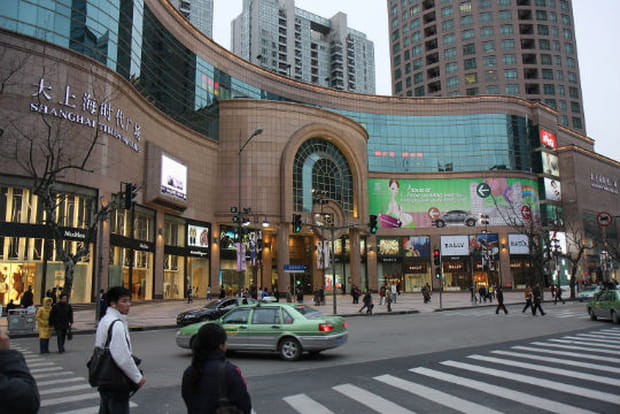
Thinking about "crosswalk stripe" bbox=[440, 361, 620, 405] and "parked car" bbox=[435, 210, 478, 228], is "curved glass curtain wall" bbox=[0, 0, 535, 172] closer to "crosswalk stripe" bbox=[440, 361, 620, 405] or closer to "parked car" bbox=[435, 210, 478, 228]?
"parked car" bbox=[435, 210, 478, 228]

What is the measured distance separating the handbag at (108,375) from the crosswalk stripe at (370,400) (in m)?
4.18

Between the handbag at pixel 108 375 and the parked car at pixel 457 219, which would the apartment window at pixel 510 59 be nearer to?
the parked car at pixel 457 219

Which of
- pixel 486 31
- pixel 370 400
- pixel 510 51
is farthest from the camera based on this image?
pixel 486 31

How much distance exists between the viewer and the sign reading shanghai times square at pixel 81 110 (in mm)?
31547

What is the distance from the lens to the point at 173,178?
4516 cm

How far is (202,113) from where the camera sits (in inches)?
2143

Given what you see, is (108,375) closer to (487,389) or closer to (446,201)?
(487,389)

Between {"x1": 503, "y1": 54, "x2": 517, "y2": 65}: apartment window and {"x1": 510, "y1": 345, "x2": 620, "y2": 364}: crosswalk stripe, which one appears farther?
{"x1": 503, "y1": 54, "x2": 517, "y2": 65}: apartment window

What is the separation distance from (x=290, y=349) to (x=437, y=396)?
5.17m

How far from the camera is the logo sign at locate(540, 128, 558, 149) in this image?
7888 cm

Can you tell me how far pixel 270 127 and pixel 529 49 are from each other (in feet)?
218

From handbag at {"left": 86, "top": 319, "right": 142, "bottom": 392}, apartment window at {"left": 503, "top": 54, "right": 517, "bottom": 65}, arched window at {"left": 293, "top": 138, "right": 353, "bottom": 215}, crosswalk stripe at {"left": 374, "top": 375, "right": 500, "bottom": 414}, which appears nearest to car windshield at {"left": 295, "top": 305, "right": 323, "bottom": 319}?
crosswalk stripe at {"left": 374, "top": 375, "right": 500, "bottom": 414}

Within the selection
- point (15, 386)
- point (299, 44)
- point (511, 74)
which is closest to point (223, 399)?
point (15, 386)

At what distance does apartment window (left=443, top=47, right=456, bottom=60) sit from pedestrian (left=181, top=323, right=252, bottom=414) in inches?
4113
